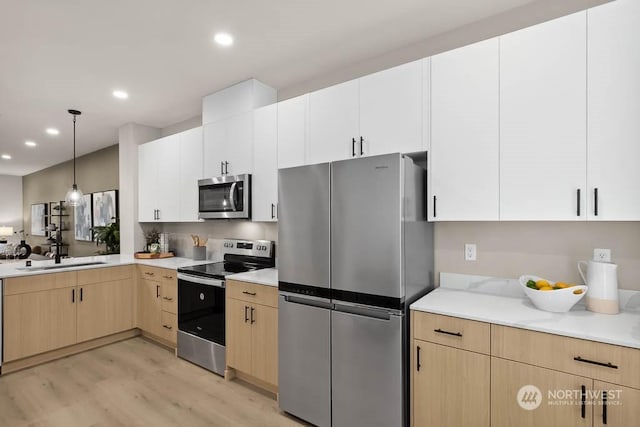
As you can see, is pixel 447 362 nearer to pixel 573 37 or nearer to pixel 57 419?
pixel 573 37

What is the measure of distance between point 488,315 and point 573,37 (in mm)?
1496

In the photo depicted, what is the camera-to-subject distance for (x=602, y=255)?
184cm

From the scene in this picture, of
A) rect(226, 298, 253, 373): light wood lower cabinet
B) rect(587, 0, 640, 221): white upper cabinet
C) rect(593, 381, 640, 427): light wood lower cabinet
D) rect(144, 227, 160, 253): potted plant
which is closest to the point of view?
rect(593, 381, 640, 427): light wood lower cabinet

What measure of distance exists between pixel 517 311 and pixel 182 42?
2901 millimetres

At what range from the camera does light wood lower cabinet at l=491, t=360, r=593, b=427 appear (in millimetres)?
1422

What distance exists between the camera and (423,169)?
2.21 meters

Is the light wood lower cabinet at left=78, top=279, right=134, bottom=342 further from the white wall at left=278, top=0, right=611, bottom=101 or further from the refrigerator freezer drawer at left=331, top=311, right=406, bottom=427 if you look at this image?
the white wall at left=278, top=0, right=611, bottom=101

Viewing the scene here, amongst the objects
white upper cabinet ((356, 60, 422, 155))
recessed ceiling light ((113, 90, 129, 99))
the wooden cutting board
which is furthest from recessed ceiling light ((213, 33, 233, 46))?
the wooden cutting board

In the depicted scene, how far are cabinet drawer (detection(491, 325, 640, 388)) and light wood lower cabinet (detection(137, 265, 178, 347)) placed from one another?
118 inches

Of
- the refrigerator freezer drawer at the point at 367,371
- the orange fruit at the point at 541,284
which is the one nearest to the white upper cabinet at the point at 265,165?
the refrigerator freezer drawer at the point at 367,371

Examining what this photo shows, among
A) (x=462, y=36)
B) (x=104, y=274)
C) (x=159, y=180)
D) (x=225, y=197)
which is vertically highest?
(x=462, y=36)

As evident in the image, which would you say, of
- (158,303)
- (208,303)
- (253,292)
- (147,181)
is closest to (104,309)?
(158,303)

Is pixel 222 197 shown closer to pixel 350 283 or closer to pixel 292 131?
Answer: pixel 292 131

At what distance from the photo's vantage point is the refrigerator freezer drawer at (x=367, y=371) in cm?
183
